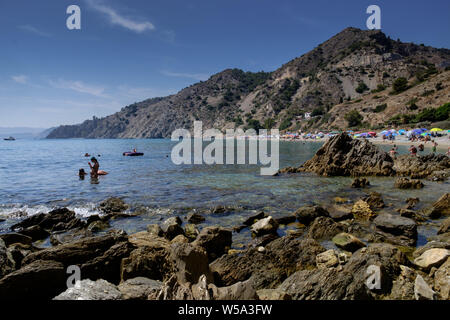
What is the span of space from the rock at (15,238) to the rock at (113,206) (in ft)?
15.4

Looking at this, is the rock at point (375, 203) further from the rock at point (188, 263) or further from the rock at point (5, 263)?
the rock at point (5, 263)

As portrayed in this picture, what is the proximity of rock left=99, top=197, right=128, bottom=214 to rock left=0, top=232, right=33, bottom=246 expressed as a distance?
4692 millimetres

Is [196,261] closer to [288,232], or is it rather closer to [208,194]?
[288,232]

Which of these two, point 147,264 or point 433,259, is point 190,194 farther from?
point 433,259

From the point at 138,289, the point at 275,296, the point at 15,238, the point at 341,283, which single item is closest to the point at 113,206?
the point at 15,238

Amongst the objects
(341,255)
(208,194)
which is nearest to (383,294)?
(341,255)

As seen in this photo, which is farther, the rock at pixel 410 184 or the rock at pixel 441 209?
the rock at pixel 410 184

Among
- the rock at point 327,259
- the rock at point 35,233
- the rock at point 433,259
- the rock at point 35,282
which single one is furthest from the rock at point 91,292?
the rock at point 35,233

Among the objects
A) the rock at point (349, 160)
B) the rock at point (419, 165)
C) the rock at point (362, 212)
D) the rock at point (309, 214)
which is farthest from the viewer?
the rock at point (349, 160)

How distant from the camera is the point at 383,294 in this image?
18.8 ft

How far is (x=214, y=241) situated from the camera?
937cm

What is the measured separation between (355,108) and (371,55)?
264 ft

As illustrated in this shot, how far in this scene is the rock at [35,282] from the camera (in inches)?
205

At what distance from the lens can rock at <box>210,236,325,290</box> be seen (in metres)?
6.96
